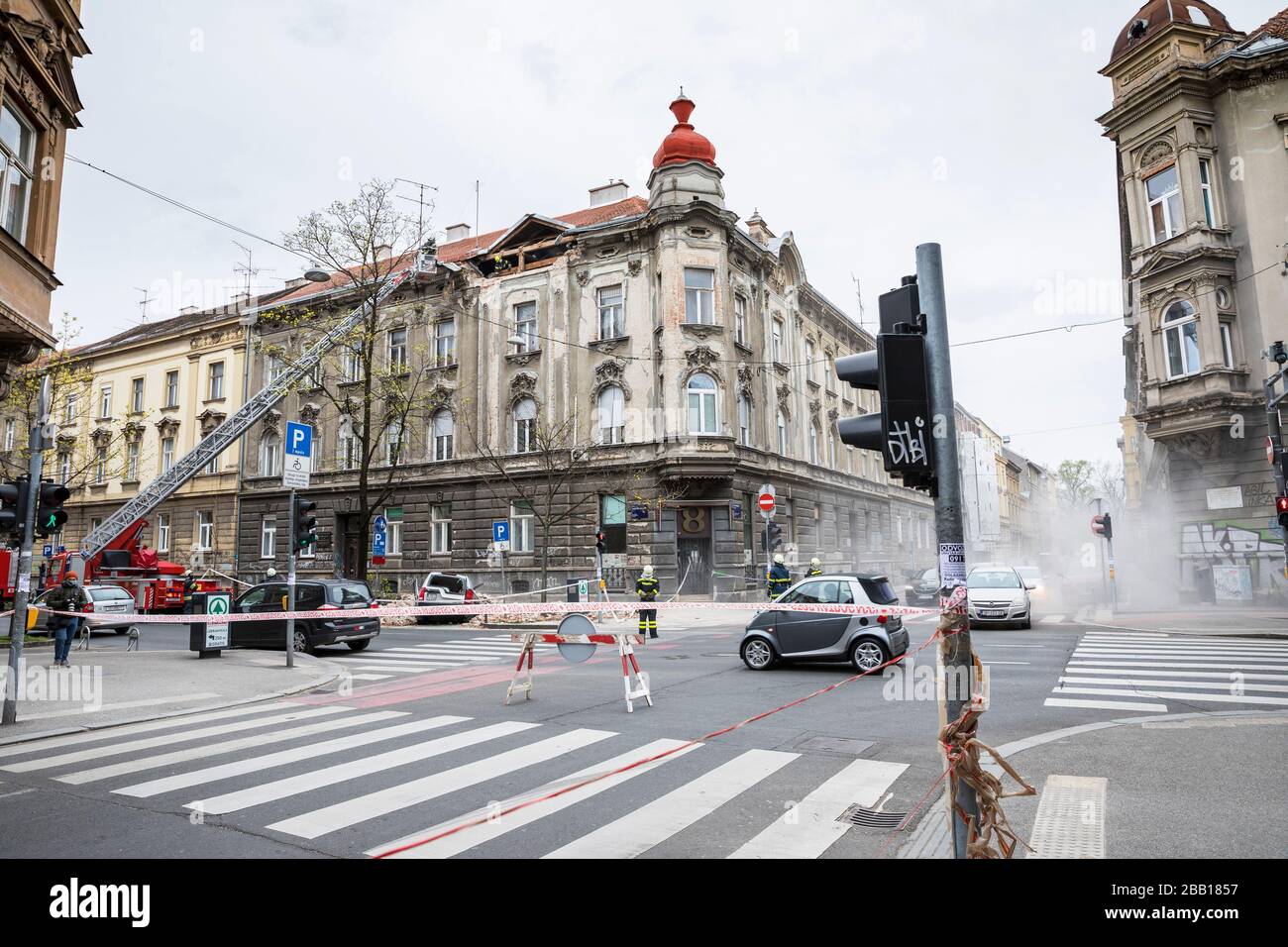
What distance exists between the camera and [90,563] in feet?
89.9

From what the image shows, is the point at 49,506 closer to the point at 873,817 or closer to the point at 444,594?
the point at 873,817

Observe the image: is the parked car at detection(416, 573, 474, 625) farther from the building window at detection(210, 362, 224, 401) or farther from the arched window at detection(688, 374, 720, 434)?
the building window at detection(210, 362, 224, 401)

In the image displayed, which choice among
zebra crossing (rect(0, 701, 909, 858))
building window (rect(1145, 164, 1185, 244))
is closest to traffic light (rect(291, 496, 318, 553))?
zebra crossing (rect(0, 701, 909, 858))

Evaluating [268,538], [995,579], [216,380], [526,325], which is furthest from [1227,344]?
[216,380]

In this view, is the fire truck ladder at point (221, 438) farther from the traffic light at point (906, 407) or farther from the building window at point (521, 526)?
the traffic light at point (906, 407)

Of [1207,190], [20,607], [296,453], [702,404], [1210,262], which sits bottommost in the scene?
[20,607]

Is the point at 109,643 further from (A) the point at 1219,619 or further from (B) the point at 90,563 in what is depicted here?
(A) the point at 1219,619

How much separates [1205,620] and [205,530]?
45.0 metres

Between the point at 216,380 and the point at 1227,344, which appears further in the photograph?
the point at 216,380

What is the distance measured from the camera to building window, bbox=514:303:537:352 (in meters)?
34.2

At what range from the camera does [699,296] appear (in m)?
31.8

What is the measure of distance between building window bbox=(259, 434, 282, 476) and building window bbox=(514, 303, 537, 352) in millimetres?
15948
